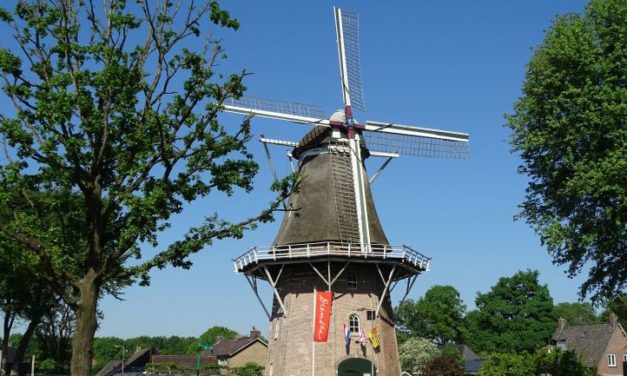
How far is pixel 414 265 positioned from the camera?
34312 mm

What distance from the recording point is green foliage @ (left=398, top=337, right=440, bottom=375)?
65.6m

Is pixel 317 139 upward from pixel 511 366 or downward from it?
upward

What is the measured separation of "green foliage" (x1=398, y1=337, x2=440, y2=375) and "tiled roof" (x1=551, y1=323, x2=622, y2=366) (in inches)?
514

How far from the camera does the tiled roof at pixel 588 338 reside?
60987 millimetres

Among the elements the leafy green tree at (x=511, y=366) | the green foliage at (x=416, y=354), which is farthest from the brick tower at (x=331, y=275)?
the green foliage at (x=416, y=354)

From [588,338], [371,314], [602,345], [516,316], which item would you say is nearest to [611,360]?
[602,345]

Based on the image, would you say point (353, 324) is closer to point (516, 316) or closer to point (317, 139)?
point (317, 139)

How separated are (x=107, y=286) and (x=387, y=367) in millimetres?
21433

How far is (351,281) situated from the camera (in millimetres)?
33594

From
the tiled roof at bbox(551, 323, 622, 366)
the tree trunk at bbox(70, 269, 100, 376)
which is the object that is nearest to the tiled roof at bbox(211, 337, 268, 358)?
the tiled roof at bbox(551, 323, 622, 366)

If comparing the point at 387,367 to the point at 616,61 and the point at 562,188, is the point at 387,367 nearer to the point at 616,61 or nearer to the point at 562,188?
the point at 562,188

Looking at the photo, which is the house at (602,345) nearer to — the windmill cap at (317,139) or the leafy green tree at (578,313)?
the windmill cap at (317,139)

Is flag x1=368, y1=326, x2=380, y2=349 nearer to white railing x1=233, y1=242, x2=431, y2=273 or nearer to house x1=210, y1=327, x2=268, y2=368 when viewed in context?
white railing x1=233, y1=242, x2=431, y2=273

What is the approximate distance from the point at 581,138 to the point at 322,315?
14.5 m
